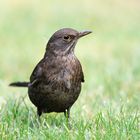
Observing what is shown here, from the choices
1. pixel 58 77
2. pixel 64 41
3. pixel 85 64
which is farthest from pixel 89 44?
pixel 58 77

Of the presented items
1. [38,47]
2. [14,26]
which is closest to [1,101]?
[38,47]

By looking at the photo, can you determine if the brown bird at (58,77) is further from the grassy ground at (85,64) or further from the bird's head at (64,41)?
the grassy ground at (85,64)

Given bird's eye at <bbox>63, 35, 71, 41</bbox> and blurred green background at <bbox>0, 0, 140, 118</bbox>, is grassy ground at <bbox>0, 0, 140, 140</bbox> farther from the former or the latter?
bird's eye at <bbox>63, 35, 71, 41</bbox>

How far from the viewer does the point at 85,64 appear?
13.2 m

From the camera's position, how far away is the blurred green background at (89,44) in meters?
10.5

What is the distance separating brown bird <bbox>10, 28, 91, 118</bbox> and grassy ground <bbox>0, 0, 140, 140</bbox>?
22 centimetres

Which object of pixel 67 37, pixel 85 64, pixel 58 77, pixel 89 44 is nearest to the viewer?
pixel 58 77

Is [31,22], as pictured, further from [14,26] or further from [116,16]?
[116,16]

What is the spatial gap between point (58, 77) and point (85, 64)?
5.34 meters

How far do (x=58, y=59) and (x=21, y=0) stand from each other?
11642mm

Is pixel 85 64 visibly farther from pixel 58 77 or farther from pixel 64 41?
pixel 58 77

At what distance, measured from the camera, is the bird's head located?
820 centimetres

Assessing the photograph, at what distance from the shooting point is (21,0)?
19.5m

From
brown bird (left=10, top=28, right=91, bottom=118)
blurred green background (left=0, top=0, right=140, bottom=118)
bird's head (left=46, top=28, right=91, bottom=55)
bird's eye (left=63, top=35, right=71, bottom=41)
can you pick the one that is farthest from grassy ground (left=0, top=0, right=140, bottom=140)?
bird's eye (left=63, top=35, right=71, bottom=41)
